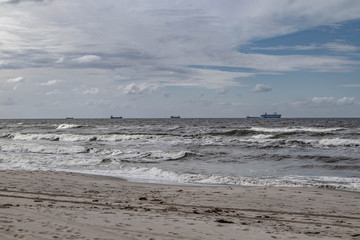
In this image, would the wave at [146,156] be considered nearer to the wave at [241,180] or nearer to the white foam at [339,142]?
the wave at [241,180]

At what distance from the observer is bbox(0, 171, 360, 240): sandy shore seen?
541 centimetres

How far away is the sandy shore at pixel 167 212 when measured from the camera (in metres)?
5.41

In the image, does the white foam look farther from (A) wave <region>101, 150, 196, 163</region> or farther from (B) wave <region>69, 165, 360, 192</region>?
(B) wave <region>69, 165, 360, 192</region>

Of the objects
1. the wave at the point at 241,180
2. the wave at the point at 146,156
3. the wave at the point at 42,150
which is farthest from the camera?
the wave at the point at 42,150

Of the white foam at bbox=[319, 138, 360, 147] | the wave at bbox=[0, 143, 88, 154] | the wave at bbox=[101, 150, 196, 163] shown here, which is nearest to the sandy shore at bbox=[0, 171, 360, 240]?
the wave at bbox=[101, 150, 196, 163]

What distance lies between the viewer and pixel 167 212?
7062mm

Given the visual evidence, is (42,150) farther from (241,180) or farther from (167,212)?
(167,212)

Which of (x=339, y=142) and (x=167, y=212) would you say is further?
(x=339, y=142)

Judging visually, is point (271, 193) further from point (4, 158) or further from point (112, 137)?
point (112, 137)

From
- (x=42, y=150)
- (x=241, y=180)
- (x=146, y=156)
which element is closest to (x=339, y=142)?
(x=146, y=156)

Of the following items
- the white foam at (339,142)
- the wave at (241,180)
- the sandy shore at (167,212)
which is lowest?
the wave at (241,180)

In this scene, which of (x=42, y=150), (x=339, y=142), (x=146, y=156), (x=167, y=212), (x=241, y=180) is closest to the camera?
(x=167, y=212)

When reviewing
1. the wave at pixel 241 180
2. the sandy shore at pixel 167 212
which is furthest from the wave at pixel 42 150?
the sandy shore at pixel 167 212

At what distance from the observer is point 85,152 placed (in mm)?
22797
